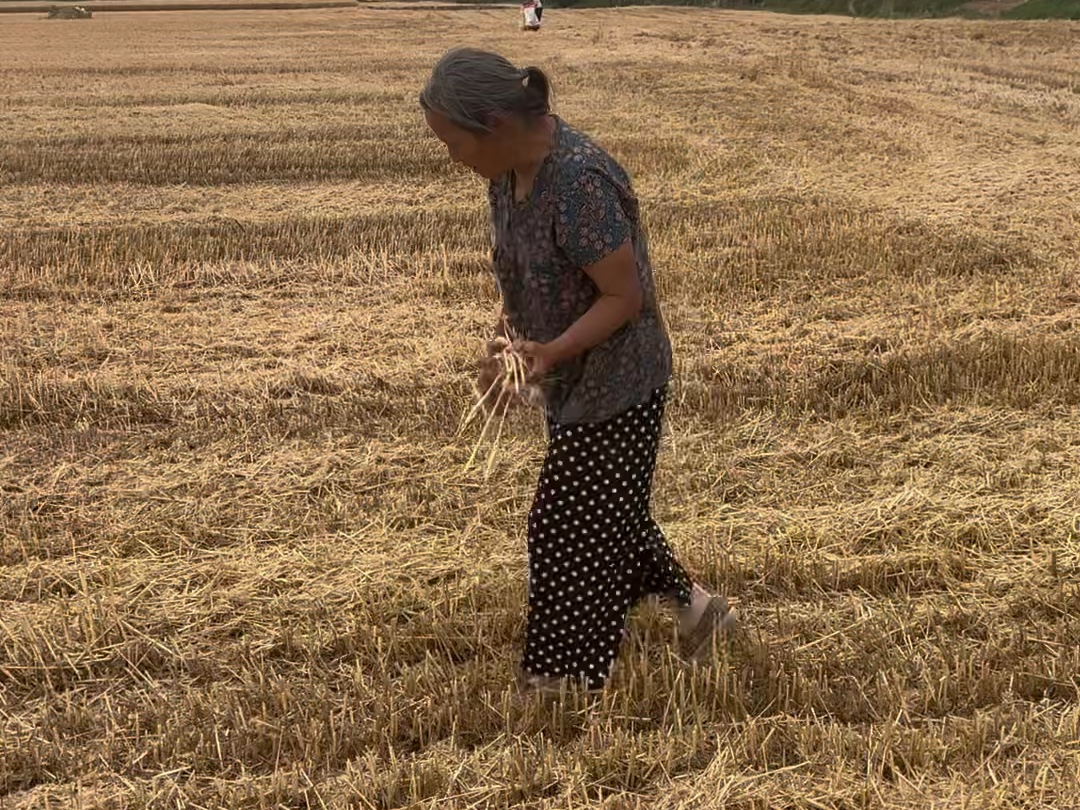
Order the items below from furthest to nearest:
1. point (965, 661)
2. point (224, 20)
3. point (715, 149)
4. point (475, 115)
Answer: point (224, 20)
point (715, 149)
point (965, 661)
point (475, 115)

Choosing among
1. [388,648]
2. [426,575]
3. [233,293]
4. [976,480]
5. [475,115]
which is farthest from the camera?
[233,293]

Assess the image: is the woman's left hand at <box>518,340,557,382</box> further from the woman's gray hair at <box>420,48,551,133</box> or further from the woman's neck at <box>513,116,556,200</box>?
the woman's gray hair at <box>420,48,551,133</box>

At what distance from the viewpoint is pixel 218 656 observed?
3514 millimetres

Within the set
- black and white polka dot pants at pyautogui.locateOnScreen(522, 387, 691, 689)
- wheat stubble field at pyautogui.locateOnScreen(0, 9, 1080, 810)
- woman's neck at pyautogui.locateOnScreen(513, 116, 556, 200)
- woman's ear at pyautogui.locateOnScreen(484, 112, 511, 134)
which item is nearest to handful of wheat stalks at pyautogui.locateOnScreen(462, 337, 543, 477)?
black and white polka dot pants at pyautogui.locateOnScreen(522, 387, 691, 689)

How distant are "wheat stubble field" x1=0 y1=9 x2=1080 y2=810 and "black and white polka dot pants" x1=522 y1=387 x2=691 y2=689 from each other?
155 millimetres

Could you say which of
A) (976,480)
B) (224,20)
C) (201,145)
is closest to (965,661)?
(976,480)

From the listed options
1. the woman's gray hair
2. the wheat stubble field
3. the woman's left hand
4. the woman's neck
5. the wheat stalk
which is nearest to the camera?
the woman's gray hair

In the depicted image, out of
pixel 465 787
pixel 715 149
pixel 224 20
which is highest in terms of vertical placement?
pixel 224 20

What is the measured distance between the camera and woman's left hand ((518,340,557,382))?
9.15 ft

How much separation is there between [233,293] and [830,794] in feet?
16.9

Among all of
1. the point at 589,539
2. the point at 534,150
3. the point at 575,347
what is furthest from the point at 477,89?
the point at 589,539

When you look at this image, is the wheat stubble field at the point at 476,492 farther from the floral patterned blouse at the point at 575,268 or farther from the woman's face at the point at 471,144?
the woman's face at the point at 471,144

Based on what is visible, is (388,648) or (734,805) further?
(388,648)

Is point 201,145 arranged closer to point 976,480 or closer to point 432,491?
point 432,491
